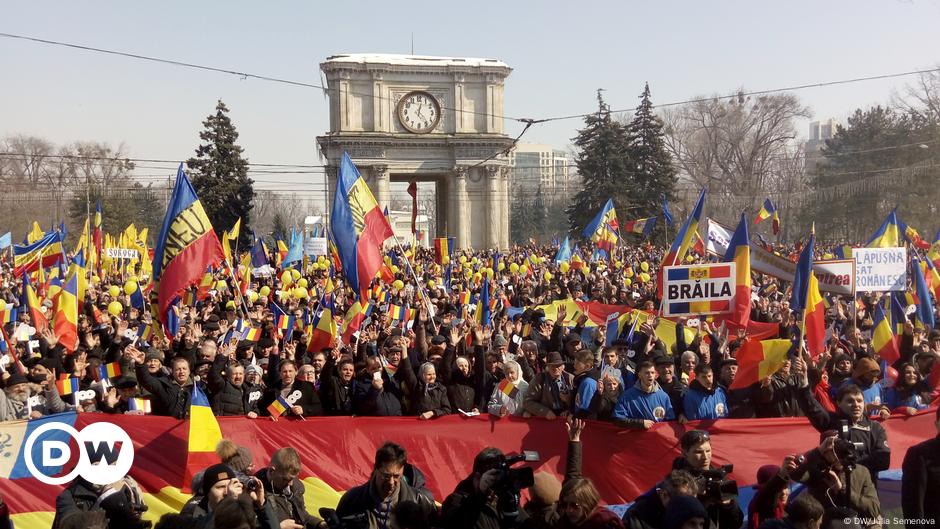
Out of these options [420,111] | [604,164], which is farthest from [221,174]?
[604,164]

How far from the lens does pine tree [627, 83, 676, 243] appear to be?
59094 millimetres

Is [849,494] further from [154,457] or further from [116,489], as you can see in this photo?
[154,457]

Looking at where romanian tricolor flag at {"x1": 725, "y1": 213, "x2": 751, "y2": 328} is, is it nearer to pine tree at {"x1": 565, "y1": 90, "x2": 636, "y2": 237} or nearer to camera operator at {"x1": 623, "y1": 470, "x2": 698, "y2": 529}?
camera operator at {"x1": 623, "y1": 470, "x2": 698, "y2": 529}

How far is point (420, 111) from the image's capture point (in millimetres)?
61375

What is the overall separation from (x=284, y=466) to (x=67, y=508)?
135 cm

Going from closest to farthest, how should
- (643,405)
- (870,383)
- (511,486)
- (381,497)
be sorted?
(511,486) → (381,497) → (643,405) → (870,383)

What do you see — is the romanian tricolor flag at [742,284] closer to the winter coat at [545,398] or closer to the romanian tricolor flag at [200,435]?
the winter coat at [545,398]

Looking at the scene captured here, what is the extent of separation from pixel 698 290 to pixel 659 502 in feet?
23.7

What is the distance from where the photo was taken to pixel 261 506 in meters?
5.32

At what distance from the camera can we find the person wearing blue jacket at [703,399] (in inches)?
325

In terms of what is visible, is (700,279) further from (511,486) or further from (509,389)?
(511,486)

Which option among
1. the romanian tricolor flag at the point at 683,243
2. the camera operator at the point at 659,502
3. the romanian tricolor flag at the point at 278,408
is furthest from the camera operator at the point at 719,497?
the romanian tricolor flag at the point at 683,243

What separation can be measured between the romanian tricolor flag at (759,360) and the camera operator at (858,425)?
3.67 ft

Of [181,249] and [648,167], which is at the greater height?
[648,167]
